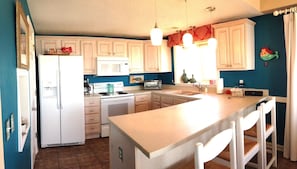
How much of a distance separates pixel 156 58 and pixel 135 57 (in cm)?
54

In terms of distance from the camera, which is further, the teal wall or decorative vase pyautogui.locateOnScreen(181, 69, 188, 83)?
decorative vase pyautogui.locateOnScreen(181, 69, 188, 83)

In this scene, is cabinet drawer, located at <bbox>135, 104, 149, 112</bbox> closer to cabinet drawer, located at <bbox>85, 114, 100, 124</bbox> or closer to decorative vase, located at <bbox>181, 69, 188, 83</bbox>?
cabinet drawer, located at <bbox>85, 114, 100, 124</bbox>

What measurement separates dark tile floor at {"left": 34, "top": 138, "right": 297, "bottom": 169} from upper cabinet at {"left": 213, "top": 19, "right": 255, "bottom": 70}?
1586mm

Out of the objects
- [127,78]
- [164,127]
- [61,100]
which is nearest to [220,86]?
[127,78]

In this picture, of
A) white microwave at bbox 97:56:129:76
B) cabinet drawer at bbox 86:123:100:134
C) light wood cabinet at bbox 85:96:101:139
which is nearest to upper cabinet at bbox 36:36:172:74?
white microwave at bbox 97:56:129:76

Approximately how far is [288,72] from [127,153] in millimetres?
2758

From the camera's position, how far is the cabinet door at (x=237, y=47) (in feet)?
11.4

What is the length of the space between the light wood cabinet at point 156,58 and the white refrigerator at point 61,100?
1.83m

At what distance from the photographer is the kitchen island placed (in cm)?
140

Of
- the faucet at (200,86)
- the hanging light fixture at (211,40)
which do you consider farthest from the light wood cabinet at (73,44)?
the hanging light fixture at (211,40)

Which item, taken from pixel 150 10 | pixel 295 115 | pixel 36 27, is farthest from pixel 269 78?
pixel 36 27

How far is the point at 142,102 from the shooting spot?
498 centimetres

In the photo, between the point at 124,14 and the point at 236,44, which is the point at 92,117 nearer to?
the point at 124,14

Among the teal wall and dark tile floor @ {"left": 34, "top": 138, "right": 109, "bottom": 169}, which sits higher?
the teal wall
